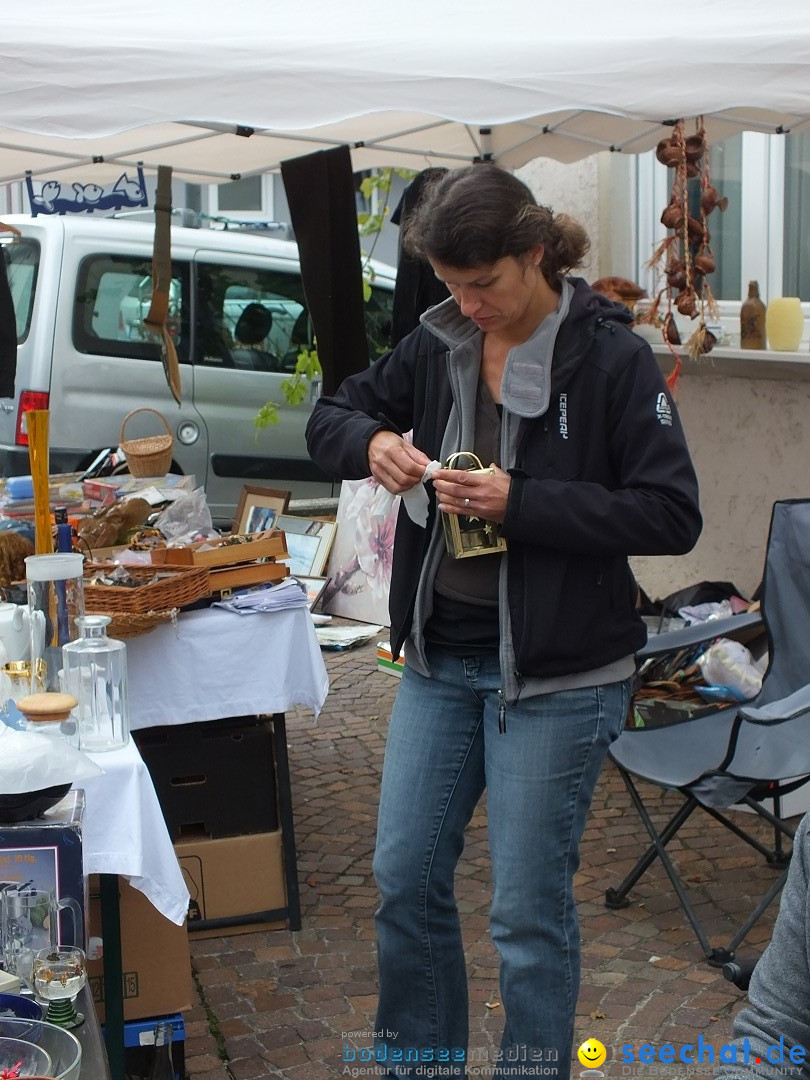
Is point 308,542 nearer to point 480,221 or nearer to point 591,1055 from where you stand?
point 591,1055

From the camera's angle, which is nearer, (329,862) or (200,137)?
(329,862)

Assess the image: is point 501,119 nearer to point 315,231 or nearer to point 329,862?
point 315,231

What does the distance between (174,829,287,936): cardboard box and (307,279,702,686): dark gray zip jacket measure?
4.79 feet

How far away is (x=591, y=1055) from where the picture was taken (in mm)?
2926

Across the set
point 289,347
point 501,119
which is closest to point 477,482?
point 501,119

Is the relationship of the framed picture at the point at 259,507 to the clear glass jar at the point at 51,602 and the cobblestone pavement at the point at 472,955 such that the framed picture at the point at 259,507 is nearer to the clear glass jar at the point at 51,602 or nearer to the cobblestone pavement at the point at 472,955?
the cobblestone pavement at the point at 472,955

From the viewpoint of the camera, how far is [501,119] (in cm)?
325

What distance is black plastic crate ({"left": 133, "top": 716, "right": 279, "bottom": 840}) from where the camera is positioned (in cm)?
356

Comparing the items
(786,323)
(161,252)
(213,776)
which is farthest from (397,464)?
(786,323)

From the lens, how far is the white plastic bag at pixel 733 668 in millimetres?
4574

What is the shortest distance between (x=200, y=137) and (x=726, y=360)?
93.0 inches

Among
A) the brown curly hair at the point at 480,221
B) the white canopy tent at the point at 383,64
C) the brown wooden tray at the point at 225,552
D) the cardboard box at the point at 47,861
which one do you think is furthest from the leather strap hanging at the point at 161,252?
the cardboard box at the point at 47,861

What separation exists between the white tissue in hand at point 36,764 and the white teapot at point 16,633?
0.71m

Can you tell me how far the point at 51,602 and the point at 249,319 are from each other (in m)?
5.81
